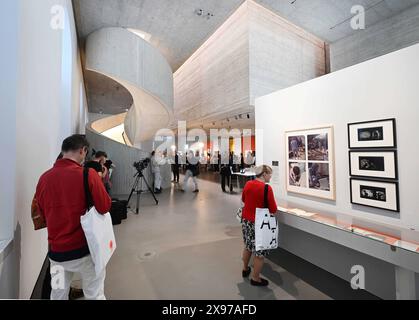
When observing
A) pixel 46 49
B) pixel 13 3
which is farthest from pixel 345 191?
pixel 46 49

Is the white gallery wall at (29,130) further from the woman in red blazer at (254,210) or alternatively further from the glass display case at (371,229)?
the glass display case at (371,229)

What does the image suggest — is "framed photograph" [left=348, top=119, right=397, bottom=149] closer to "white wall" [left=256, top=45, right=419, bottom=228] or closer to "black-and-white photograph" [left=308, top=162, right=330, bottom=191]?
"white wall" [left=256, top=45, right=419, bottom=228]

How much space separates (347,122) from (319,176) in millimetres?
735

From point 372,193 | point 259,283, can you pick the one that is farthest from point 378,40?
point 259,283

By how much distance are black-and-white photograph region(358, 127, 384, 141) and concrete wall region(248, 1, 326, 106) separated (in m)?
4.54

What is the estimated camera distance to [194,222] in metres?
4.41

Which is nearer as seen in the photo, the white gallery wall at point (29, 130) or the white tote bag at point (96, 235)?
the white tote bag at point (96, 235)

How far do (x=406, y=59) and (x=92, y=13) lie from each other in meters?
6.56

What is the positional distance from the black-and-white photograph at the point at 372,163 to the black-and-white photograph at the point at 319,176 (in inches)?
15.4

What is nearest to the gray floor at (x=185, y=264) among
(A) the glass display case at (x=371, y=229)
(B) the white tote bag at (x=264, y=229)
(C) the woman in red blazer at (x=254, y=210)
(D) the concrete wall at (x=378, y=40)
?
(C) the woman in red blazer at (x=254, y=210)

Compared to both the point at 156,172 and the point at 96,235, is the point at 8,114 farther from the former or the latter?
the point at 156,172

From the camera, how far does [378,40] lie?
20.6 feet

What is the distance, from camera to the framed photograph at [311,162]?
251 cm

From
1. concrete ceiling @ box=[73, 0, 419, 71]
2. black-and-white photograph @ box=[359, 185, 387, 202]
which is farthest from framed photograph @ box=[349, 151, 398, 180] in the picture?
concrete ceiling @ box=[73, 0, 419, 71]
